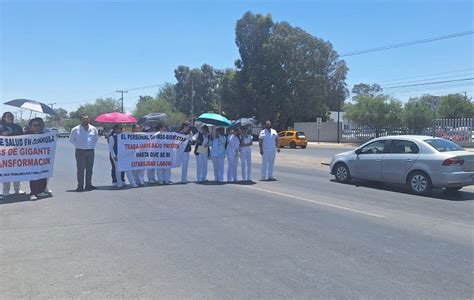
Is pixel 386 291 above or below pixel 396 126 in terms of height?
below

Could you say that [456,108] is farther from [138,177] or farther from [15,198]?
[15,198]

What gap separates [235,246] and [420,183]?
22.7 ft

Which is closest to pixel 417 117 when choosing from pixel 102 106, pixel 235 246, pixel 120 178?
pixel 120 178

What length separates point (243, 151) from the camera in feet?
46.1

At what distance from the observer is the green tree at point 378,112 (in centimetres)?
4472

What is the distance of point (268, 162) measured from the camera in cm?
1465

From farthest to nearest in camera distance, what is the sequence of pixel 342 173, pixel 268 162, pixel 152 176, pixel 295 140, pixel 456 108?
pixel 456 108 → pixel 295 140 → pixel 268 162 → pixel 342 173 → pixel 152 176

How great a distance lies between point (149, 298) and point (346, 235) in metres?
3.61

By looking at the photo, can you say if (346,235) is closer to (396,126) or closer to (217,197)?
(217,197)

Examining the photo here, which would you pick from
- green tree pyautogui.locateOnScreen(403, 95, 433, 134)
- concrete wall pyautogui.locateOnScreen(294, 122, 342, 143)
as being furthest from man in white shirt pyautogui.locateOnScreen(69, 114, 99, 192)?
concrete wall pyautogui.locateOnScreen(294, 122, 342, 143)

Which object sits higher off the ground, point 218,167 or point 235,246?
point 218,167

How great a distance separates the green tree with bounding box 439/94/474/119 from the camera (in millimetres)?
81938

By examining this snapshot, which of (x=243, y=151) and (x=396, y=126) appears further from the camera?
(x=396, y=126)

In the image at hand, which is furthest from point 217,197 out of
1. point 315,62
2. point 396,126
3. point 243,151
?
point 315,62
